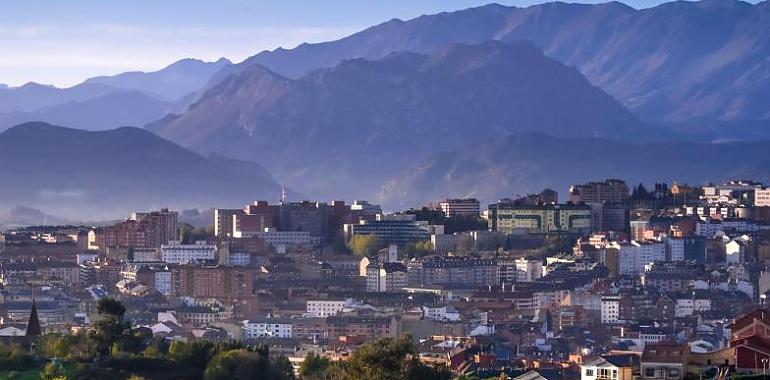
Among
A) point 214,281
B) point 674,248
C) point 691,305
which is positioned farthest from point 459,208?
point 691,305

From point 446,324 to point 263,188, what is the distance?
9908 cm

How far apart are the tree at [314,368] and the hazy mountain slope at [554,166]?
107372 millimetres

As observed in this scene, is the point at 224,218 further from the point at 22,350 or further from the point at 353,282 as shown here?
the point at 22,350

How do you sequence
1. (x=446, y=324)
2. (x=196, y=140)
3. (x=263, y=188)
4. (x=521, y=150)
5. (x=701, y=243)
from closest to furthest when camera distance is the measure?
(x=446, y=324) < (x=701, y=243) < (x=263, y=188) < (x=521, y=150) < (x=196, y=140)

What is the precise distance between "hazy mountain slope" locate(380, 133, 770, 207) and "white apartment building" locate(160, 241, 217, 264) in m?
65.5

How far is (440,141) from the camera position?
19788 centimetres

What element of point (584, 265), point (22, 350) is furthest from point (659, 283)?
point (22, 350)

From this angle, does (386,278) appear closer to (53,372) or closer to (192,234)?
(192,234)

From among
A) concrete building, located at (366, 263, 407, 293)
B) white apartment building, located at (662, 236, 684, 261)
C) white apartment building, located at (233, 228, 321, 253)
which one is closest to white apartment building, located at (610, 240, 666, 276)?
white apartment building, located at (662, 236, 684, 261)

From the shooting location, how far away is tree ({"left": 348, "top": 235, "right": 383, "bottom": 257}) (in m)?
81.7

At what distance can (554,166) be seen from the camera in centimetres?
16125

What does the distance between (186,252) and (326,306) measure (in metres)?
15.8

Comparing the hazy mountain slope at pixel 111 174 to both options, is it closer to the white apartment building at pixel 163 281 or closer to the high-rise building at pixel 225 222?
the high-rise building at pixel 225 222

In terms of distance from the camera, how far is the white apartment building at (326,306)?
6391 centimetres
